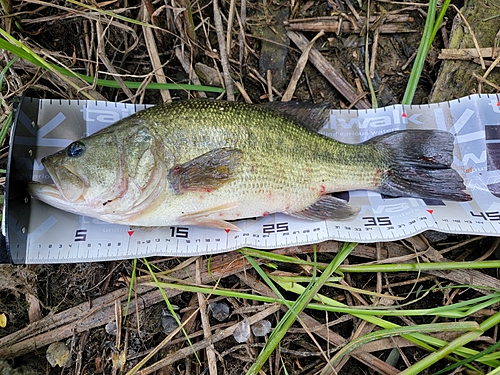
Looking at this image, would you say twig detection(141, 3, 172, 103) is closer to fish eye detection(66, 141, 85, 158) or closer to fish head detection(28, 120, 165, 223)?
fish head detection(28, 120, 165, 223)

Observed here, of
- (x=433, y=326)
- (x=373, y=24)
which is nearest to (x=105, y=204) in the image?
(x=433, y=326)

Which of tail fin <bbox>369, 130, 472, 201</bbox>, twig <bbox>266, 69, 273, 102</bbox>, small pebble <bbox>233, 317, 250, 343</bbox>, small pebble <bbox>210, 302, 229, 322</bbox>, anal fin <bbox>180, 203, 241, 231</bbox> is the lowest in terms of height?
small pebble <bbox>233, 317, 250, 343</bbox>

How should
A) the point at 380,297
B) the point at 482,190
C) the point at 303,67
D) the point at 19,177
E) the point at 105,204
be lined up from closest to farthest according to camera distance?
the point at 105,204 < the point at 19,177 < the point at 380,297 < the point at 482,190 < the point at 303,67

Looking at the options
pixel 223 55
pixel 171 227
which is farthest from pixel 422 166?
pixel 171 227

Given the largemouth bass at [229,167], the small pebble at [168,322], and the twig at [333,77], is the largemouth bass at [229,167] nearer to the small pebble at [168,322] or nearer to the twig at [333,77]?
the twig at [333,77]

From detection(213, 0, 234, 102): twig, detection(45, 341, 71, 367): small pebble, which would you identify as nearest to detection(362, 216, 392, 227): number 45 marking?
detection(213, 0, 234, 102): twig

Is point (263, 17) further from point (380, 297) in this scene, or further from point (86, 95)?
point (380, 297)
